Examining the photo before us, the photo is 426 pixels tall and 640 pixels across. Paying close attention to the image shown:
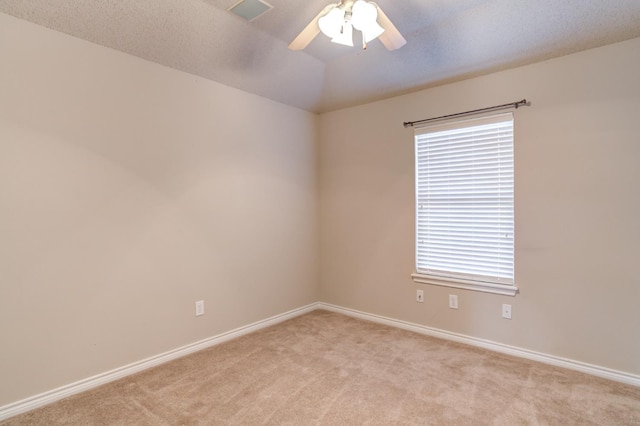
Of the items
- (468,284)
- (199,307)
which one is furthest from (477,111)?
(199,307)

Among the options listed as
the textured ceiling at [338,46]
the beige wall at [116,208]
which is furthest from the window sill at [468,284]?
the textured ceiling at [338,46]

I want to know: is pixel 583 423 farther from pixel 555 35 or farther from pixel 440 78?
pixel 440 78

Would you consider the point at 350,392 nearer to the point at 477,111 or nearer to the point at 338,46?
the point at 477,111

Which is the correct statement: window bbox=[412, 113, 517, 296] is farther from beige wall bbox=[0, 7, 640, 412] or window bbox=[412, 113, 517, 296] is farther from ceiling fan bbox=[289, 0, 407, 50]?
ceiling fan bbox=[289, 0, 407, 50]

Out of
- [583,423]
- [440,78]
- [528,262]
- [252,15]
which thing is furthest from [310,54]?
[583,423]

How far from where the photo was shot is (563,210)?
2.55m

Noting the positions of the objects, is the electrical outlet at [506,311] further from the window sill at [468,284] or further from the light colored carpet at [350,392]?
the light colored carpet at [350,392]

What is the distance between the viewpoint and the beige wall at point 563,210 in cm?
233

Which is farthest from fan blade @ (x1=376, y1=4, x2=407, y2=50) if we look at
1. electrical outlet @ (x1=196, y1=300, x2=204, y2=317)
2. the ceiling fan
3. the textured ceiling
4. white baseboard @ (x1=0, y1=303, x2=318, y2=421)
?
white baseboard @ (x1=0, y1=303, x2=318, y2=421)

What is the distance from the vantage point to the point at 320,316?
3.80 m

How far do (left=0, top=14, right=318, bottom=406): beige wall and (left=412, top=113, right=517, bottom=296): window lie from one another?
1.66m

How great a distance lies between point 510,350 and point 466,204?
1.32 meters

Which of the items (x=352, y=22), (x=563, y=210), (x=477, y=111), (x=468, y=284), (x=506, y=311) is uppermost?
(x=352, y=22)

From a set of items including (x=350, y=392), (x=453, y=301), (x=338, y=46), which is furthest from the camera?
(x=453, y=301)
